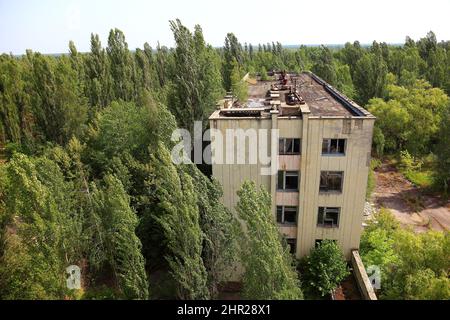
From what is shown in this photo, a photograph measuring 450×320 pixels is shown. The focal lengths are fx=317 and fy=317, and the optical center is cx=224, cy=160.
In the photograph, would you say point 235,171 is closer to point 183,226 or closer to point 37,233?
point 183,226

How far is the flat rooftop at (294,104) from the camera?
1853 cm

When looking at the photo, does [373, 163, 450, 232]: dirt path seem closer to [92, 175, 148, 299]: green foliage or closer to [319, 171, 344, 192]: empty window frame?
[319, 171, 344, 192]: empty window frame

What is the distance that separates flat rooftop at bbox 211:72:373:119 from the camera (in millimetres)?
18531

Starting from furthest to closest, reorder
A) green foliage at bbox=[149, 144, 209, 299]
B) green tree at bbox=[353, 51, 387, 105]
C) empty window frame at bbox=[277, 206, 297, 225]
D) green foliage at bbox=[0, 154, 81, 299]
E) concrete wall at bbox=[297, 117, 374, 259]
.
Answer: green tree at bbox=[353, 51, 387, 105], empty window frame at bbox=[277, 206, 297, 225], concrete wall at bbox=[297, 117, 374, 259], green foliage at bbox=[149, 144, 209, 299], green foliage at bbox=[0, 154, 81, 299]

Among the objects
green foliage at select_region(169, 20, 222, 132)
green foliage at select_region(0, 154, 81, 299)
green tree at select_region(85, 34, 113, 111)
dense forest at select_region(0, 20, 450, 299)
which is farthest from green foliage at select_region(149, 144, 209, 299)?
green tree at select_region(85, 34, 113, 111)

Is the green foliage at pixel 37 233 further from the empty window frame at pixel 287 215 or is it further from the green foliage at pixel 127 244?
the empty window frame at pixel 287 215

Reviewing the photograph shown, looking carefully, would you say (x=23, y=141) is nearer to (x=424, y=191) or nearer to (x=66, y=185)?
(x=66, y=185)

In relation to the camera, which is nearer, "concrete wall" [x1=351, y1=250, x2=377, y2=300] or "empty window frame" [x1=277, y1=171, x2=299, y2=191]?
"concrete wall" [x1=351, y1=250, x2=377, y2=300]

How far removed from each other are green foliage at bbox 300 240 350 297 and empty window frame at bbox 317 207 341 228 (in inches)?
41.2

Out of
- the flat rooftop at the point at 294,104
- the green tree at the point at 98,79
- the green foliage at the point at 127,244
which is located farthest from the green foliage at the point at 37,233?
the green tree at the point at 98,79

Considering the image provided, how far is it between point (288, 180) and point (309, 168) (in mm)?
1485

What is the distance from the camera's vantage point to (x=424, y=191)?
35312 millimetres
